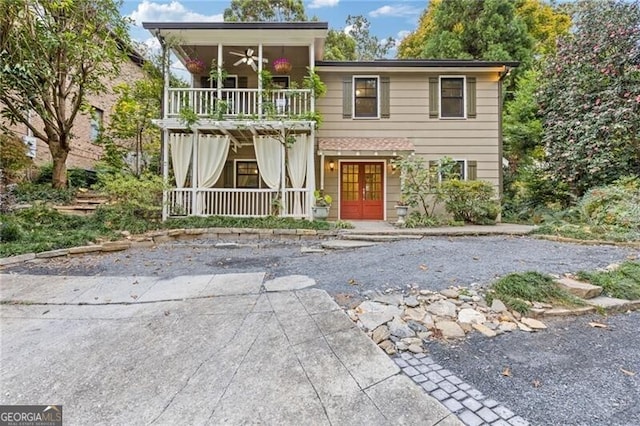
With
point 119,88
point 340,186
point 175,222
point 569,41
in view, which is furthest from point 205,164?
point 569,41

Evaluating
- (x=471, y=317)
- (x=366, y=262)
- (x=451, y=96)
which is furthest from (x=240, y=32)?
(x=471, y=317)

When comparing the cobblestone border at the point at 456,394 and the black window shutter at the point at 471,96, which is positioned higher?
the black window shutter at the point at 471,96

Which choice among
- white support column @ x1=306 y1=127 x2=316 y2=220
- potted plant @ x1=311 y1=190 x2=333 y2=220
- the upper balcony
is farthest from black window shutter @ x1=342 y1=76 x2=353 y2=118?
potted plant @ x1=311 y1=190 x2=333 y2=220

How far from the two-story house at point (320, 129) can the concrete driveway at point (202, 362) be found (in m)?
5.22

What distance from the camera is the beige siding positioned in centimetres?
991

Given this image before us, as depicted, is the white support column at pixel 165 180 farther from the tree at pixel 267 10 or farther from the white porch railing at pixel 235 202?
the tree at pixel 267 10

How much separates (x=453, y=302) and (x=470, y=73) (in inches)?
358

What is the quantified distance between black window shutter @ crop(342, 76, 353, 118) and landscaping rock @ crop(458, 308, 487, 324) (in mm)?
8079

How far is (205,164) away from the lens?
28.2 feet

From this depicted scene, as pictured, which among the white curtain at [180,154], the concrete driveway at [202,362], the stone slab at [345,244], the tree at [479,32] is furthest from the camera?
the tree at [479,32]

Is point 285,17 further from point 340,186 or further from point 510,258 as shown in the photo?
point 510,258

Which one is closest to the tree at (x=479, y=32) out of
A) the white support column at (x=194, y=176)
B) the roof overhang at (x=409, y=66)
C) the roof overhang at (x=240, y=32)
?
the roof overhang at (x=409, y=66)

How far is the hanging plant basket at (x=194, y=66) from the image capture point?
927 cm

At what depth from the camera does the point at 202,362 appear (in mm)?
2311
